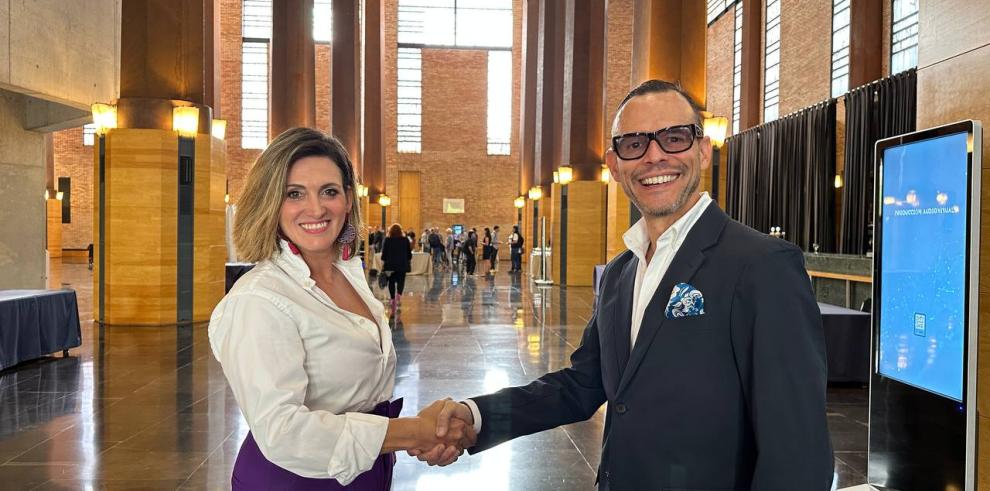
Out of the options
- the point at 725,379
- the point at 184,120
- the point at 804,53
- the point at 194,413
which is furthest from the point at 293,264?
the point at 804,53

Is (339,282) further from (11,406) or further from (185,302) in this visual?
(185,302)

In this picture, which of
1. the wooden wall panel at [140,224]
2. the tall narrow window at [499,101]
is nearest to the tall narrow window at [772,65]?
the tall narrow window at [499,101]

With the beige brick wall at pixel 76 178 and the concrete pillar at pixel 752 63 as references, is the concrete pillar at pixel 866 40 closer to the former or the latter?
the concrete pillar at pixel 752 63

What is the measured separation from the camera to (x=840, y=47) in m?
22.1

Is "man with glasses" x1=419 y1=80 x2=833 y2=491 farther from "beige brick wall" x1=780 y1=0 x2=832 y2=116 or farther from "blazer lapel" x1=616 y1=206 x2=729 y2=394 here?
"beige brick wall" x1=780 y1=0 x2=832 y2=116

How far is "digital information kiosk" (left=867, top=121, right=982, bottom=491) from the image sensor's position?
3.24m

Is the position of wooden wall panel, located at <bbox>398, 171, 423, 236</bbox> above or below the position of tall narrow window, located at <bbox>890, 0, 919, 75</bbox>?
below

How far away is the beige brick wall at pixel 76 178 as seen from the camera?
117 feet

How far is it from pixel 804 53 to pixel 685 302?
24914 mm

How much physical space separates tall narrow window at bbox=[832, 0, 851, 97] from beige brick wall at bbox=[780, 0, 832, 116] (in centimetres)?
14

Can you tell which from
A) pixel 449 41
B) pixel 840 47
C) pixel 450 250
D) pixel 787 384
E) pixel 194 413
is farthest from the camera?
pixel 449 41

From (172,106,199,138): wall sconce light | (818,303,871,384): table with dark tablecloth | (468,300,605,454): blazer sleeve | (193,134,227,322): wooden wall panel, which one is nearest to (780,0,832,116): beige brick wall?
(818,303,871,384): table with dark tablecloth

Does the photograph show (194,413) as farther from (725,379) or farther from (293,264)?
(725,379)

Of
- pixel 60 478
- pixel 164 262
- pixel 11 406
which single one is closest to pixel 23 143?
pixel 164 262
